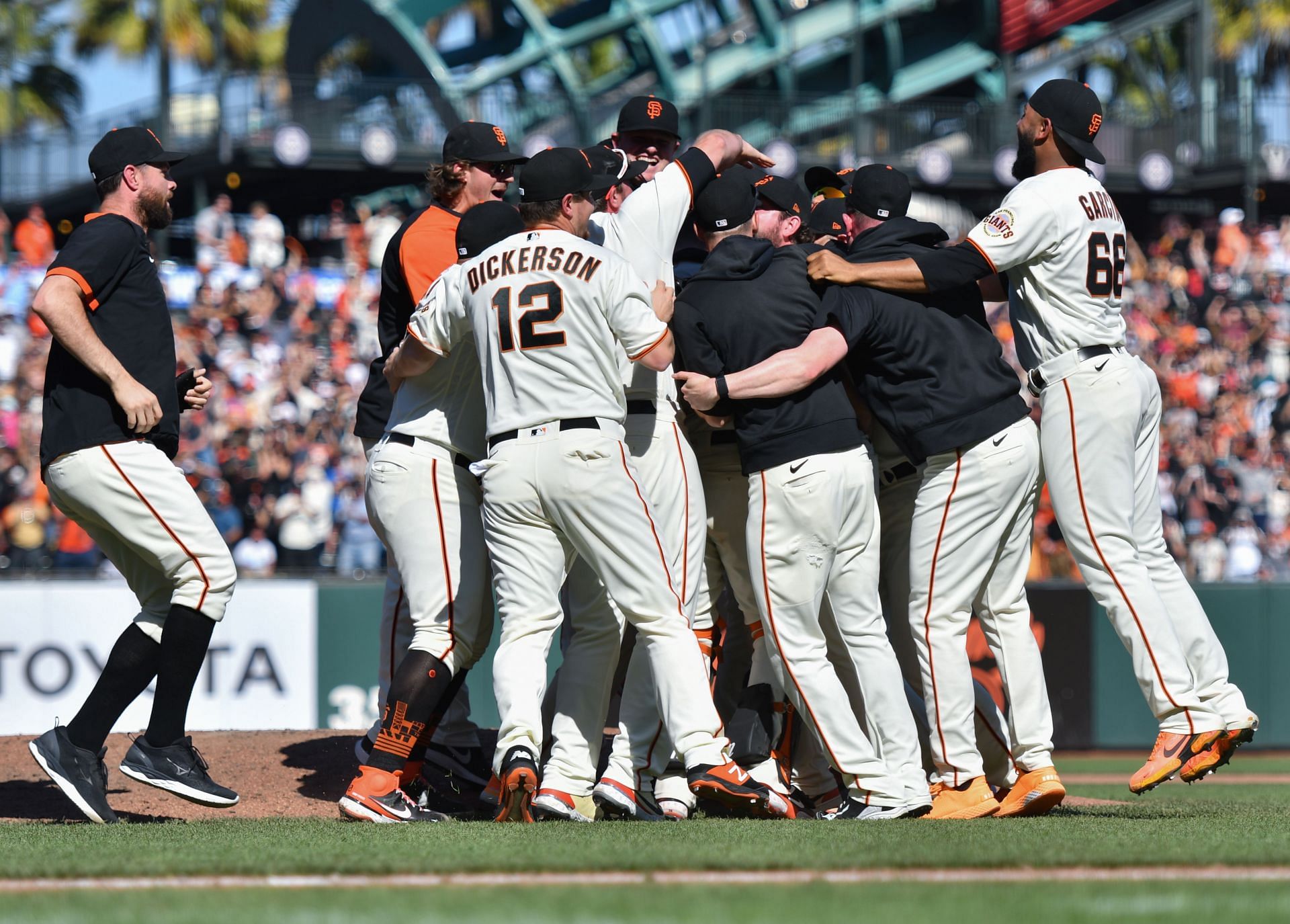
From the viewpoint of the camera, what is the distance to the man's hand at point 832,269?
605cm

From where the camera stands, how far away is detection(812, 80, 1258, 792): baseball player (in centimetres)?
593

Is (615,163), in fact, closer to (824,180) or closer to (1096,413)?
(824,180)

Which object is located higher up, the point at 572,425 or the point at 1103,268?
the point at 1103,268

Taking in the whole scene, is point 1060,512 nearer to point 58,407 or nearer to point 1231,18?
point 58,407

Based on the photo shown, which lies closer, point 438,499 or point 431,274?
point 438,499

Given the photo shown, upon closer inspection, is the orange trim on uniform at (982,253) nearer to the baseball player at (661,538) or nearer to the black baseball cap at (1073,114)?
the black baseball cap at (1073,114)

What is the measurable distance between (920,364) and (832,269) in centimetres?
49

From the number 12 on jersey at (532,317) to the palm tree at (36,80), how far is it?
2838 cm

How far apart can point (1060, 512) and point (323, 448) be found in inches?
402

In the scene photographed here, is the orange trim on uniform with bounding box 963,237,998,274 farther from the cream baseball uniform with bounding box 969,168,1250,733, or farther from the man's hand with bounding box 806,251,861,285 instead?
the man's hand with bounding box 806,251,861,285

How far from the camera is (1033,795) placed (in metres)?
6.03

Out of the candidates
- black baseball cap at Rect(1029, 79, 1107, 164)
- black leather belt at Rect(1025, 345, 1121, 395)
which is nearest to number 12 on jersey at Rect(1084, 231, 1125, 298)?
black leather belt at Rect(1025, 345, 1121, 395)

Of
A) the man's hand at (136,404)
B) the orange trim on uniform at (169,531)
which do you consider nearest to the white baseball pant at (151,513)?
the orange trim on uniform at (169,531)

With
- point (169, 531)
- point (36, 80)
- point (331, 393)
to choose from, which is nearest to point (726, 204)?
point (169, 531)
